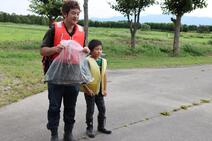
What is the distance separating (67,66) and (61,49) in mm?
274

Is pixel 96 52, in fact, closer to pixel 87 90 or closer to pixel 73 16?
pixel 87 90

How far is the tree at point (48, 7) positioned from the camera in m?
23.8

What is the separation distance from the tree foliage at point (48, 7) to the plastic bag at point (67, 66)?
1749 centimetres

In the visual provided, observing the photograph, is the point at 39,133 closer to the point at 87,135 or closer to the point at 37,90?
the point at 87,135

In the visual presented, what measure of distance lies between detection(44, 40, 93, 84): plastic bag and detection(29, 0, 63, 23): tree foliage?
17488 millimetres

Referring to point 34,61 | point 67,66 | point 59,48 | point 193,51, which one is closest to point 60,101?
point 67,66

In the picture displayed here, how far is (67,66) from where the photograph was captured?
577cm

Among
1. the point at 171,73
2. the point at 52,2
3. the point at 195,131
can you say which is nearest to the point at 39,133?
the point at 195,131

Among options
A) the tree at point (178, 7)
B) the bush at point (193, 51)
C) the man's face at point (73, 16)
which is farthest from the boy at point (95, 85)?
the bush at point (193, 51)

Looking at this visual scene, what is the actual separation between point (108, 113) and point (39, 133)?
1752 millimetres

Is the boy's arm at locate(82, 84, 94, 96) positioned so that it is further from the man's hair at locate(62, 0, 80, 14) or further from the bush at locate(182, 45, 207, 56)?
the bush at locate(182, 45, 207, 56)

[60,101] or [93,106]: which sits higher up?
[60,101]

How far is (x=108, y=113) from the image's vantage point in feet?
26.1

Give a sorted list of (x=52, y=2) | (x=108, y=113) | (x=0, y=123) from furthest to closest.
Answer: (x=52, y=2), (x=108, y=113), (x=0, y=123)
